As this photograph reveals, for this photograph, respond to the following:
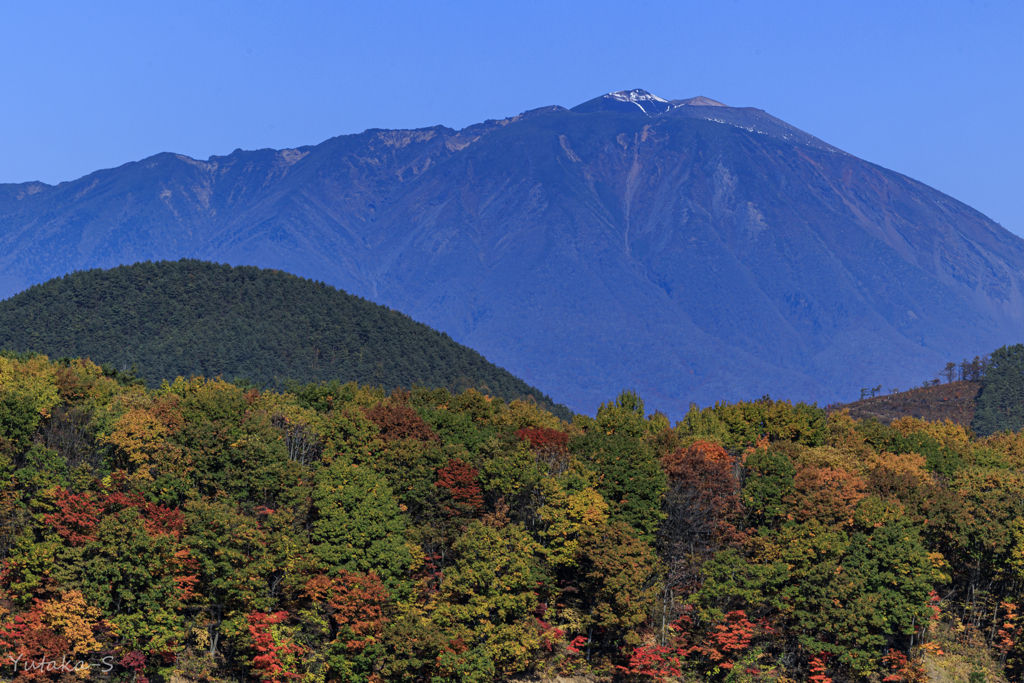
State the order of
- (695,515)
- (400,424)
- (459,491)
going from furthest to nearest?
1. (400,424)
2. (459,491)
3. (695,515)

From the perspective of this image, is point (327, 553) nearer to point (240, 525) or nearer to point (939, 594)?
point (240, 525)

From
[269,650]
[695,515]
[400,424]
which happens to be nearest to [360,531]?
[269,650]

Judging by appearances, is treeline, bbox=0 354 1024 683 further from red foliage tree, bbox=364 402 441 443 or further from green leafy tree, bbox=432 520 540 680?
red foliage tree, bbox=364 402 441 443

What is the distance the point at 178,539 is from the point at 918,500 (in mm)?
56452

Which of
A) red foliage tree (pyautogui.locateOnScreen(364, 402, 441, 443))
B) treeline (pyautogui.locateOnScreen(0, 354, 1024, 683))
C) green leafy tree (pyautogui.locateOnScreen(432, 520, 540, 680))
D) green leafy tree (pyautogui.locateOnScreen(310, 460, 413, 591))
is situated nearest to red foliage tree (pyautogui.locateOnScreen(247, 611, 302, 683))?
treeline (pyautogui.locateOnScreen(0, 354, 1024, 683))

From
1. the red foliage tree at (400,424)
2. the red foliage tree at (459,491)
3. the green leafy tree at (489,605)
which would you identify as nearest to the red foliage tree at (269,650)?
the green leafy tree at (489,605)

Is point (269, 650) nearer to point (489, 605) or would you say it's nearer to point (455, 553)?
point (489, 605)

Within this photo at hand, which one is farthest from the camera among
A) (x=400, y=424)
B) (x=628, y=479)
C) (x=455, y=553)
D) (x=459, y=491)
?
(x=400, y=424)

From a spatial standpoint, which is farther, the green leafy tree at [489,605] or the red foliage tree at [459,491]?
the red foliage tree at [459,491]

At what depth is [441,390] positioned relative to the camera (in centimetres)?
11431

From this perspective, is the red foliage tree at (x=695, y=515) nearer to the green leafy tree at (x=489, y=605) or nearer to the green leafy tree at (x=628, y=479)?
the green leafy tree at (x=628, y=479)

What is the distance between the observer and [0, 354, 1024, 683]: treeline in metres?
70.4

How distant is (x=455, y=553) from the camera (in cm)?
8294

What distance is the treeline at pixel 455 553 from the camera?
231ft
